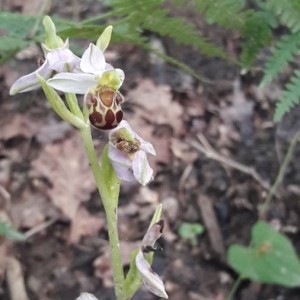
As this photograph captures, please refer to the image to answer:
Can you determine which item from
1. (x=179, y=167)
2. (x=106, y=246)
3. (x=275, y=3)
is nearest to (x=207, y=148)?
(x=179, y=167)

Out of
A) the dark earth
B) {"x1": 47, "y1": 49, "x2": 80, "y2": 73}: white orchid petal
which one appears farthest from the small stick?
{"x1": 47, "y1": 49, "x2": 80, "y2": 73}: white orchid petal

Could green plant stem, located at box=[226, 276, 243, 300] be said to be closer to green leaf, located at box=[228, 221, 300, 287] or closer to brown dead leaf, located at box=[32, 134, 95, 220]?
green leaf, located at box=[228, 221, 300, 287]

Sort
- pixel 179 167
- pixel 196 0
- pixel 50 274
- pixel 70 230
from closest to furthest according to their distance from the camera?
pixel 196 0 → pixel 50 274 → pixel 70 230 → pixel 179 167

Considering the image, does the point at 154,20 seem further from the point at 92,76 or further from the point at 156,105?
the point at 156,105

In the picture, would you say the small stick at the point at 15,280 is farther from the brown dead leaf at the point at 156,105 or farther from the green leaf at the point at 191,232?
the brown dead leaf at the point at 156,105

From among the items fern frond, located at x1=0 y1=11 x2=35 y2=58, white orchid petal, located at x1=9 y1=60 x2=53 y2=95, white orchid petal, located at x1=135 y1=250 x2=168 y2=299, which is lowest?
fern frond, located at x1=0 y1=11 x2=35 y2=58

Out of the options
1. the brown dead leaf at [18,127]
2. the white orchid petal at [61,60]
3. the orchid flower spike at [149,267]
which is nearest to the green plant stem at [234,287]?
the brown dead leaf at [18,127]

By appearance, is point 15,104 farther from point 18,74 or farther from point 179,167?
point 179,167
